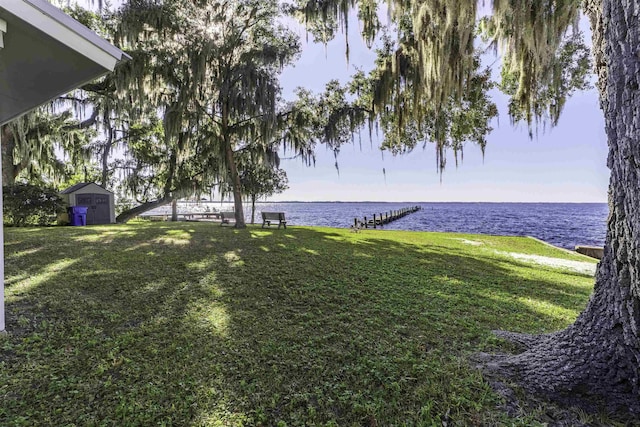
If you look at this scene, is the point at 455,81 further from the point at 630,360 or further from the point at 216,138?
the point at 216,138

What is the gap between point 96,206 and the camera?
46.2 ft

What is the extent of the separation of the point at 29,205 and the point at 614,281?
15.6 m

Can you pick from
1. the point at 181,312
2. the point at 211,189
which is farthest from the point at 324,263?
the point at 211,189

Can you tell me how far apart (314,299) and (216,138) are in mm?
8800

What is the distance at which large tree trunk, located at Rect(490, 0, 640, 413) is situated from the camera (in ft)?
5.55

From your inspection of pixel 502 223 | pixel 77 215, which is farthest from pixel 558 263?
pixel 502 223

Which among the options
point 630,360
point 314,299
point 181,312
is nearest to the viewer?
point 630,360

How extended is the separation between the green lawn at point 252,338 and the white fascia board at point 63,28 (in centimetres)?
240

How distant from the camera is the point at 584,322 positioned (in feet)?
7.41

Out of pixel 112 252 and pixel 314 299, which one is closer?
pixel 314 299

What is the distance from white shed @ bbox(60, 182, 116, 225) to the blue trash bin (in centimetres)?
72

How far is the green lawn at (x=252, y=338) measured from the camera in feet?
6.78

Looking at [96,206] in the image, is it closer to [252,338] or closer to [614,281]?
[252,338]

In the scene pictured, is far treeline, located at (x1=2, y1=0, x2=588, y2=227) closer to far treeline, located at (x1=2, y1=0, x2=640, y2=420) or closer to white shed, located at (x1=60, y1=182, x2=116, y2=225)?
far treeline, located at (x1=2, y1=0, x2=640, y2=420)
